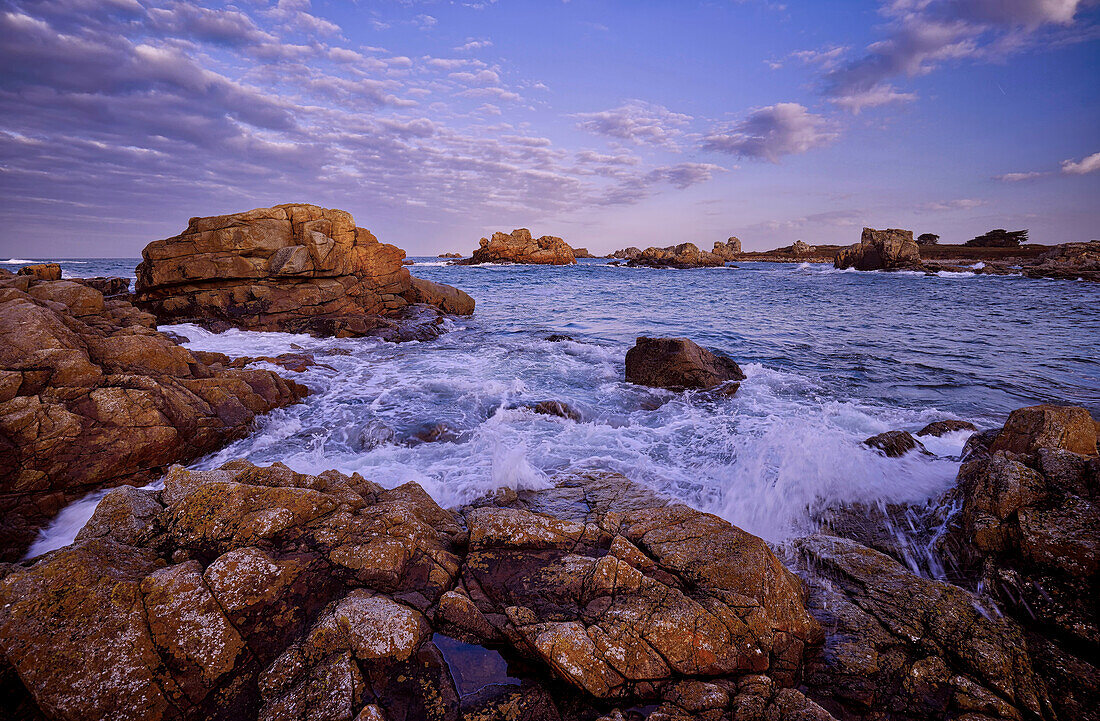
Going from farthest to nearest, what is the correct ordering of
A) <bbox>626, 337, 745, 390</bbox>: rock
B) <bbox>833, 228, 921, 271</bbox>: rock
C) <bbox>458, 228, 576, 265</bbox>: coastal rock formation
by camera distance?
<bbox>458, 228, 576, 265</bbox>: coastal rock formation < <bbox>833, 228, 921, 271</bbox>: rock < <bbox>626, 337, 745, 390</bbox>: rock

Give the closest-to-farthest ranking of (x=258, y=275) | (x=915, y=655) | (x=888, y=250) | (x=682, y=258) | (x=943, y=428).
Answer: (x=915, y=655) → (x=943, y=428) → (x=258, y=275) → (x=888, y=250) → (x=682, y=258)

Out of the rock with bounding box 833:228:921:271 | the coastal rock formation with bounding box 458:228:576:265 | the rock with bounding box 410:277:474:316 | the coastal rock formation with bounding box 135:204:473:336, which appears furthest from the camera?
the coastal rock formation with bounding box 458:228:576:265

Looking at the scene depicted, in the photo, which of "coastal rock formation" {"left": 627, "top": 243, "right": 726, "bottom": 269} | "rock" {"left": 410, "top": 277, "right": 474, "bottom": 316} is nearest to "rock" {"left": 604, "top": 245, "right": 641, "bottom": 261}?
"coastal rock formation" {"left": 627, "top": 243, "right": 726, "bottom": 269}

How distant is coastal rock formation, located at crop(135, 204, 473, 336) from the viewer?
18.5m

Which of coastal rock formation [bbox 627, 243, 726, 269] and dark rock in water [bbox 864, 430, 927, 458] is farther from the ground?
coastal rock formation [bbox 627, 243, 726, 269]

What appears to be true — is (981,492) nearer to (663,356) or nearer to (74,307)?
(663,356)

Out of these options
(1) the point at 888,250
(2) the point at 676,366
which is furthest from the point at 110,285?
(1) the point at 888,250

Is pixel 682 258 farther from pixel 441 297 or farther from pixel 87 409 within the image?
pixel 87 409

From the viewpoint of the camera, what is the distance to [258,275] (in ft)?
62.8

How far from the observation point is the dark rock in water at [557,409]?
10117 mm

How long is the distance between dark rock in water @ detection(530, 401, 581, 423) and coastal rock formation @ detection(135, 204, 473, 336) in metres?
11.9

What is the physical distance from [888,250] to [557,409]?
86753mm

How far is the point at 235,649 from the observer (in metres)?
2.94

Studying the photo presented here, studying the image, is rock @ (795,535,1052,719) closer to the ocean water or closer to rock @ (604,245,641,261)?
the ocean water
